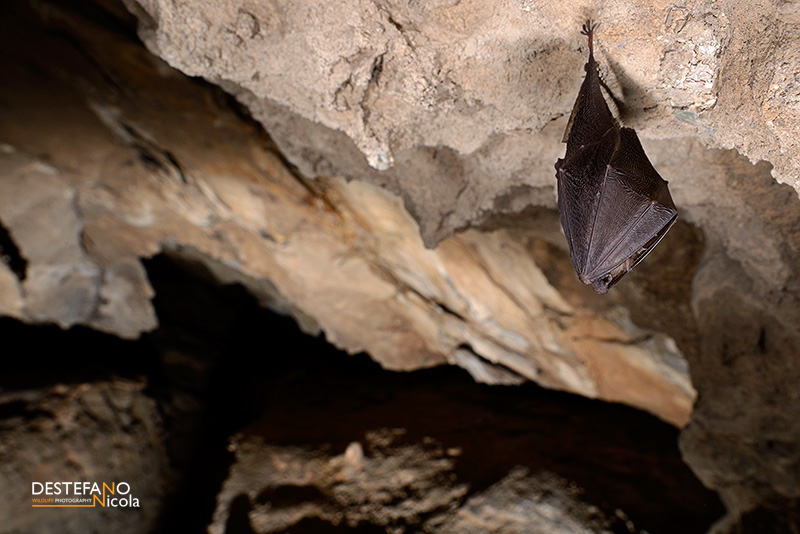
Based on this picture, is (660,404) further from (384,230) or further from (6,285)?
(6,285)

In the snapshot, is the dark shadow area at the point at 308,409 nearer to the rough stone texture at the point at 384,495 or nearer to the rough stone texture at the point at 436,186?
the rough stone texture at the point at 384,495

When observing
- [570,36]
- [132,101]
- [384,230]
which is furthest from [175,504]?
[570,36]

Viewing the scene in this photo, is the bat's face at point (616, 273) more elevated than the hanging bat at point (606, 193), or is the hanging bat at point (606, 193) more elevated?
the hanging bat at point (606, 193)

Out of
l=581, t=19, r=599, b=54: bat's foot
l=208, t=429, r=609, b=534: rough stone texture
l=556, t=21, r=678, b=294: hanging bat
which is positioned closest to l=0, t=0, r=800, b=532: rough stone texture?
l=581, t=19, r=599, b=54: bat's foot

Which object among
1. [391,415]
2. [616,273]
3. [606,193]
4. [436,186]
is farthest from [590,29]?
[391,415]

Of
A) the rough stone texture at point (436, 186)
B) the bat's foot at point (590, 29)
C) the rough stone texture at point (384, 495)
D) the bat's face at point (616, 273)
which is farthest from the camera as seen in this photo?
the rough stone texture at point (384, 495)

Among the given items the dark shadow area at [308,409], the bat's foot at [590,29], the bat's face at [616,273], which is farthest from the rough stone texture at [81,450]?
the bat's foot at [590,29]
